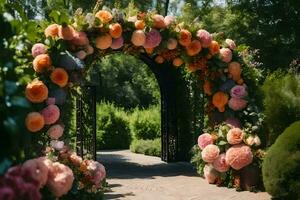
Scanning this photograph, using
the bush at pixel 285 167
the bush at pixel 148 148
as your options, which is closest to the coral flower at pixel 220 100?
the bush at pixel 285 167

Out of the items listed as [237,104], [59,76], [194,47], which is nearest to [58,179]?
[59,76]

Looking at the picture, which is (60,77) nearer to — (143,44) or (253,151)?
(143,44)

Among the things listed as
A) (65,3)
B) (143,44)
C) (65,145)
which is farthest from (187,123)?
(65,3)

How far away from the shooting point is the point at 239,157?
8.68 metres

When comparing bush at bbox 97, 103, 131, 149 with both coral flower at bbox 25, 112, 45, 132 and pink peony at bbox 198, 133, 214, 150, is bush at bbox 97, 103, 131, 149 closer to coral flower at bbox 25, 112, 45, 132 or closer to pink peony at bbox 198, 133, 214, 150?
pink peony at bbox 198, 133, 214, 150

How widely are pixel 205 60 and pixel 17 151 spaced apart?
23.5 feet

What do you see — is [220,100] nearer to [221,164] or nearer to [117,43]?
[221,164]

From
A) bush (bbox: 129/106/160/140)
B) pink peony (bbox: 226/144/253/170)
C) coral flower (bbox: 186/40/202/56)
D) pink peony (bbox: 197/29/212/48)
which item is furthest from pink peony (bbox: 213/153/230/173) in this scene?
bush (bbox: 129/106/160/140)

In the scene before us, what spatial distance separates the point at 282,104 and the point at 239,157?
1.17 meters

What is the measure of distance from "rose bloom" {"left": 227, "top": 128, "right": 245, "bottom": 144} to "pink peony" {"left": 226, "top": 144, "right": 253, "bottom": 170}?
0.14 meters

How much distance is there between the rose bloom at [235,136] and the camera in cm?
890

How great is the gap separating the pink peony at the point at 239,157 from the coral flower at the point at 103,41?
2816 mm

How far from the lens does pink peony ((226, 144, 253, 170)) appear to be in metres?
8.69

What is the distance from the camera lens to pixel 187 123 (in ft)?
42.1
